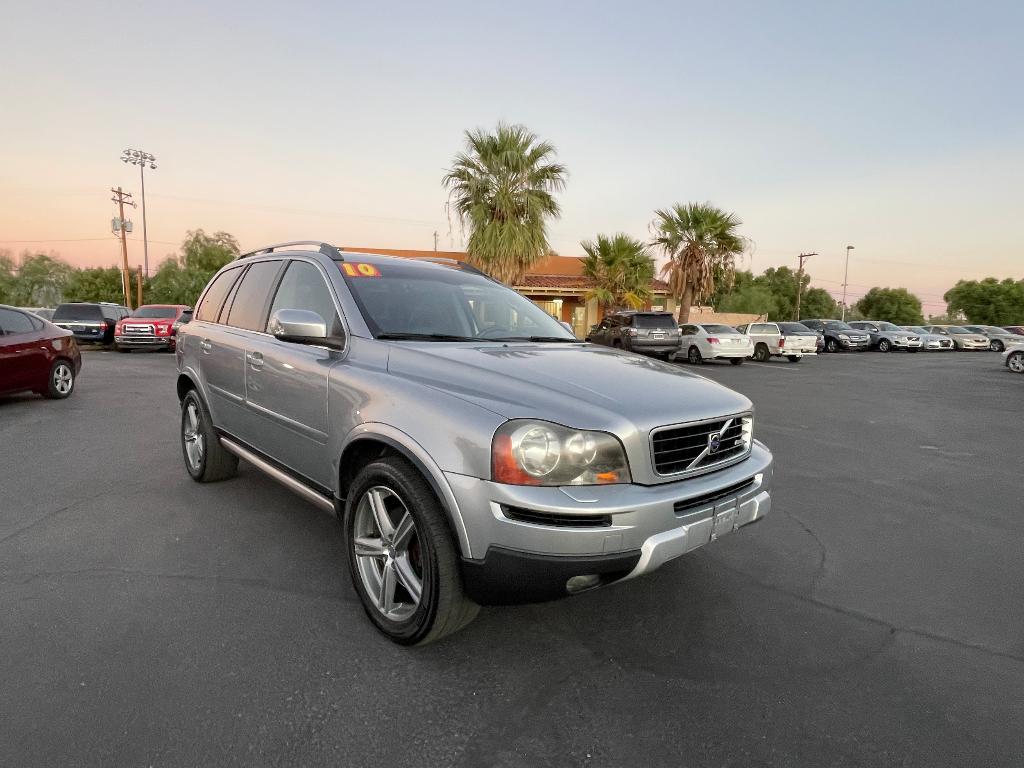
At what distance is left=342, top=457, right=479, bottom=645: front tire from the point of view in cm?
224

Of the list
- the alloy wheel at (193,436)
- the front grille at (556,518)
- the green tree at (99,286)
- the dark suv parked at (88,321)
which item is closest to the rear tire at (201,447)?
the alloy wheel at (193,436)

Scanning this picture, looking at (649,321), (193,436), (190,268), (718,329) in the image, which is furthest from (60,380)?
(190,268)

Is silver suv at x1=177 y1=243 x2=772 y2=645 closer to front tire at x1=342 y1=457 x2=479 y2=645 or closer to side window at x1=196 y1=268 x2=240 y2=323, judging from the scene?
front tire at x1=342 y1=457 x2=479 y2=645

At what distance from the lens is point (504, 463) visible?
2.08 m

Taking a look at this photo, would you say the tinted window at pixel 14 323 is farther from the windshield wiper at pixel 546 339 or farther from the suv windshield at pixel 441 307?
the windshield wiper at pixel 546 339

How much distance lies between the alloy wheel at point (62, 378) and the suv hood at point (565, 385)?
8718 mm

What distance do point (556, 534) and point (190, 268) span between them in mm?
62485

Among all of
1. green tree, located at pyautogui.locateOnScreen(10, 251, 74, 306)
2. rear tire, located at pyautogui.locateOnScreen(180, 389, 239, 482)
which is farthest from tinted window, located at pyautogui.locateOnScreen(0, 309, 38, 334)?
green tree, located at pyautogui.locateOnScreen(10, 251, 74, 306)

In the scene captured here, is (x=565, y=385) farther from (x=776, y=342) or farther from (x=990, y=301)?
(x=990, y=301)

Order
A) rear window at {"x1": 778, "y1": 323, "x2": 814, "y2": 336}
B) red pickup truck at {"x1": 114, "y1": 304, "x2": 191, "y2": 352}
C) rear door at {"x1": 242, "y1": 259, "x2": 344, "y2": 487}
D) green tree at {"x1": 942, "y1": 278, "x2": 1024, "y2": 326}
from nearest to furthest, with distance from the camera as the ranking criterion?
rear door at {"x1": 242, "y1": 259, "x2": 344, "y2": 487}
red pickup truck at {"x1": 114, "y1": 304, "x2": 191, "y2": 352}
rear window at {"x1": 778, "y1": 323, "x2": 814, "y2": 336}
green tree at {"x1": 942, "y1": 278, "x2": 1024, "y2": 326}

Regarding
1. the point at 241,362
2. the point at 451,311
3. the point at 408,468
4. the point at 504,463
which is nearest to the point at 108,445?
the point at 241,362

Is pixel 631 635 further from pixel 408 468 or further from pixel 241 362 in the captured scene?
pixel 241 362

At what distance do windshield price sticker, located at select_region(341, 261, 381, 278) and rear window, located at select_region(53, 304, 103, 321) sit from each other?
2216 centimetres

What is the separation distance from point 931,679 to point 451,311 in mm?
2853
